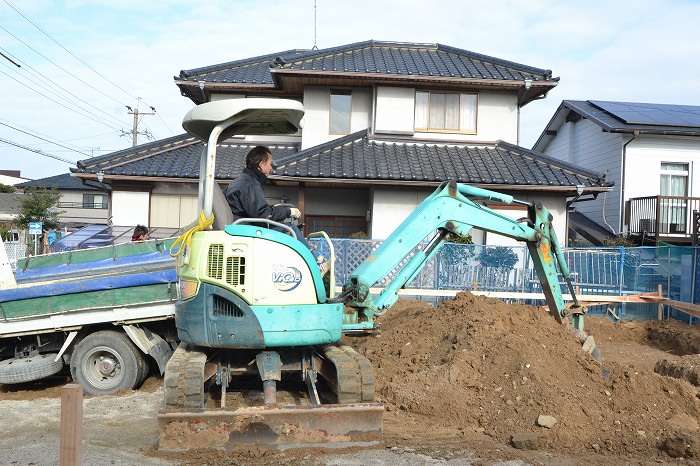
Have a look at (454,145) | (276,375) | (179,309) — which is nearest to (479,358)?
(276,375)

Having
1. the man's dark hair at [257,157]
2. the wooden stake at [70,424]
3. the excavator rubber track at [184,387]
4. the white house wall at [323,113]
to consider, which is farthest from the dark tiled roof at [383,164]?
the wooden stake at [70,424]

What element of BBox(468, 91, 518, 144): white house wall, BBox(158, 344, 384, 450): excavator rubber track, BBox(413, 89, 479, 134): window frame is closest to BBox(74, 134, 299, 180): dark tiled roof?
BBox(413, 89, 479, 134): window frame

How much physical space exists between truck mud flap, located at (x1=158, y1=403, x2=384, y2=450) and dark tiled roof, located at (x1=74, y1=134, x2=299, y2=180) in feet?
39.0

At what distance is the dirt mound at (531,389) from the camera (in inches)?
220

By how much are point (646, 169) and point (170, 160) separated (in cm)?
1573

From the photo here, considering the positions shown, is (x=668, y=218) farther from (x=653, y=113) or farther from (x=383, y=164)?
(x=383, y=164)

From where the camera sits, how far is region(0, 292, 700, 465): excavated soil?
5.19 metres

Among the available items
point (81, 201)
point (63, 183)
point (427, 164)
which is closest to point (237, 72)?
point (427, 164)

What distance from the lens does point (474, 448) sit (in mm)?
5426

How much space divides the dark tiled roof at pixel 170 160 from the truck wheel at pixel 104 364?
363 inches

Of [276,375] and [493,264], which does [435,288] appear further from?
[276,375]

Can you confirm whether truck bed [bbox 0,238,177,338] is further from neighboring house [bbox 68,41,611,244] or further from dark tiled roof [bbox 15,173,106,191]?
dark tiled roof [bbox 15,173,106,191]

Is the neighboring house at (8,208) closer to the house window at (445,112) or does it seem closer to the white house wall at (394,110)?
the white house wall at (394,110)

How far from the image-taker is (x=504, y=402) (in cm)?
618
